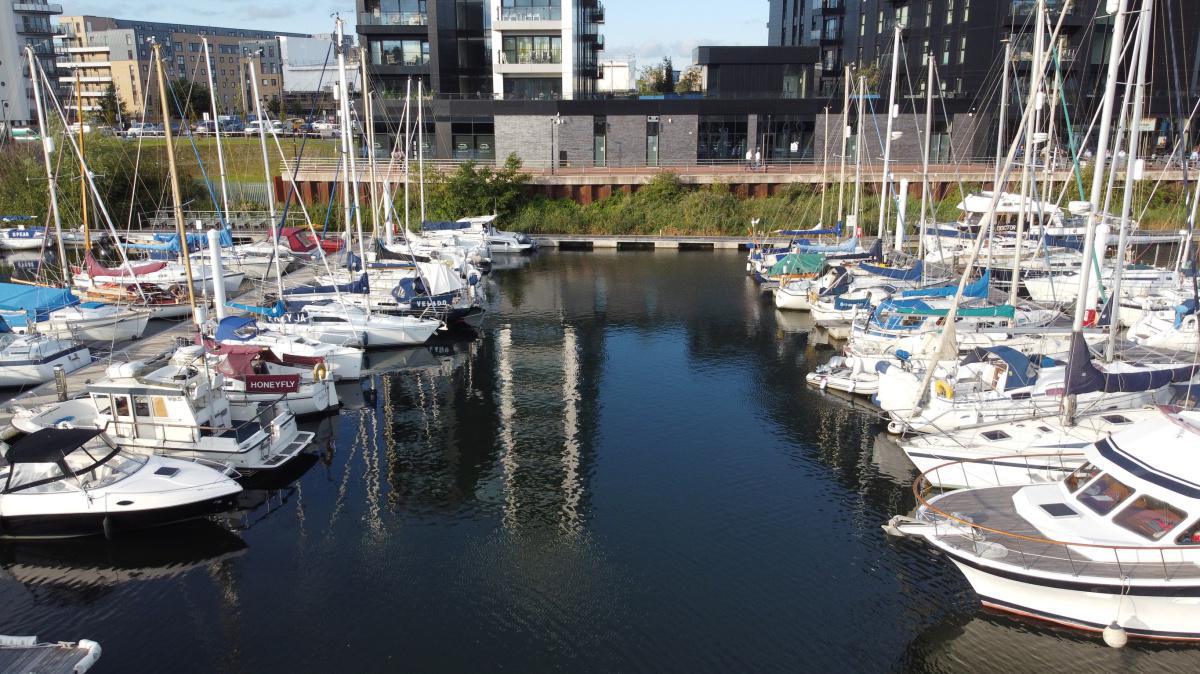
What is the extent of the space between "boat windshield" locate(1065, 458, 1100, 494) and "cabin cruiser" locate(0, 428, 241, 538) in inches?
772

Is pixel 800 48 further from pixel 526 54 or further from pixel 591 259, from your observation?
pixel 591 259

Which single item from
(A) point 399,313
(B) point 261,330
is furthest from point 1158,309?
(B) point 261,330

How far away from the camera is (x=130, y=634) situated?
17375 mm

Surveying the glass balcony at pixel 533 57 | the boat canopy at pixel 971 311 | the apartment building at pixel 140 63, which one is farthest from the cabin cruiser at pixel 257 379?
the apartment building at pixel 140 63

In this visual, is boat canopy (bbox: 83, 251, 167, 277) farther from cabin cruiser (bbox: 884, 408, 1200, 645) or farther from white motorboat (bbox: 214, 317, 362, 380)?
cabin cruiser (bbox: 884, 408, 1200, 645)

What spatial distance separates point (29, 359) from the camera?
98.2 feet

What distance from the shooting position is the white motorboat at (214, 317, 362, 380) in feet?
101

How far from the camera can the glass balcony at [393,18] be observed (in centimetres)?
8281

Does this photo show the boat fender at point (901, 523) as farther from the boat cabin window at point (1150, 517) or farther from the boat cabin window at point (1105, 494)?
the boat cabin window at point (1150, 517)

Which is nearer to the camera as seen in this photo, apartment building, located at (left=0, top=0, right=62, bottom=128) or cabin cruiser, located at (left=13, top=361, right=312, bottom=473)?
cabin cruiser, located at (left=13, top=361, right=312, bottom=473)

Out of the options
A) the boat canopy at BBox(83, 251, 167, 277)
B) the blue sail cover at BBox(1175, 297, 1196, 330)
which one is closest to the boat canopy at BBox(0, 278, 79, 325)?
the boat canopy at BBox(83, 251, 167, 277)

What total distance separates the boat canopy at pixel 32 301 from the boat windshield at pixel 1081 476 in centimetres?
Answer: 3667

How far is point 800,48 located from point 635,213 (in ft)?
81.8

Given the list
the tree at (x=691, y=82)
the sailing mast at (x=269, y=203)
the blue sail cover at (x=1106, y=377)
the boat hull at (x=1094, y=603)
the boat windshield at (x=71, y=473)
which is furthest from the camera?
the tree at (x=691, y=82)
